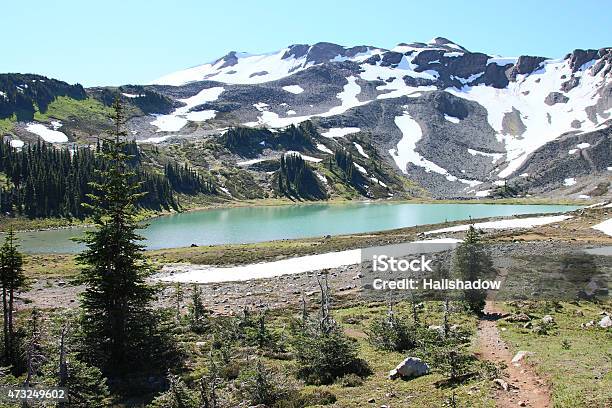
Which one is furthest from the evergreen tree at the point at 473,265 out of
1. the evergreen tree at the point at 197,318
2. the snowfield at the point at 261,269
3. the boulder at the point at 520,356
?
the snowfield at the point at 261,269

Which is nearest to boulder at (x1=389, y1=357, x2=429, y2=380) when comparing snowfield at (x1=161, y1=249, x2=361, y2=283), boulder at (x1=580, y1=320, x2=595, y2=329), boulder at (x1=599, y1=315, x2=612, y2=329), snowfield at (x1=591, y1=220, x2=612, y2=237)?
boulder at (x1=580, y1=320, x2=595, y2=329)

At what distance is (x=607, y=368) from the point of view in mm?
15805

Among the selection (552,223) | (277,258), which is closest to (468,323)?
(277,258)

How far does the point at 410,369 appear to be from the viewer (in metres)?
17.3

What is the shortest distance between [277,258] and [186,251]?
18.4 metres

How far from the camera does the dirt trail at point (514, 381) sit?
13750mm

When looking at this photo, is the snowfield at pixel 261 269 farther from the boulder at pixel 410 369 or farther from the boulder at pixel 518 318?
the boulder at pixel 410 369

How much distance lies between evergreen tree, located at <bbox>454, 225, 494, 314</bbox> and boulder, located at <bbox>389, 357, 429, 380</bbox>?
500 inches

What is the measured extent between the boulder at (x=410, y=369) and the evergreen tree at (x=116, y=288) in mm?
10079

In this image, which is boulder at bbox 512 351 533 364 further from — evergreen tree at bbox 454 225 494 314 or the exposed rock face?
evergreen tree at bbox 454 225 494 314

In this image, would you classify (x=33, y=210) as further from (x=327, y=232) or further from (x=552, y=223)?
(x=552, y=223)

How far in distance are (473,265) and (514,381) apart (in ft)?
45.7

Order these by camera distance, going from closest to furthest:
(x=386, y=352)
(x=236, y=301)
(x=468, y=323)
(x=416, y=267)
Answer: (x=386, y=352)
(x=468, y=323)
(x=236, y=301)
(x=416, y=267)

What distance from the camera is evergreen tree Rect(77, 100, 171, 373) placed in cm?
2002
